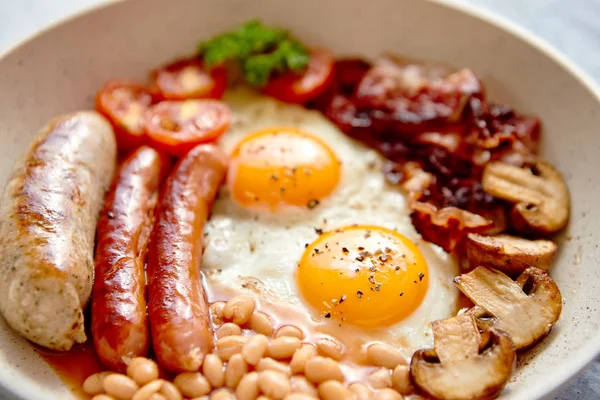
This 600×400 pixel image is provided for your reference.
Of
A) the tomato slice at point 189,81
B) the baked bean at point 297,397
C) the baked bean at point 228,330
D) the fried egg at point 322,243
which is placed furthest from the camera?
the tomato slice at point 189,81

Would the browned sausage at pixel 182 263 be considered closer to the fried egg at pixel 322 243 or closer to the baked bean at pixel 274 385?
the fried egg at pixel 322 243

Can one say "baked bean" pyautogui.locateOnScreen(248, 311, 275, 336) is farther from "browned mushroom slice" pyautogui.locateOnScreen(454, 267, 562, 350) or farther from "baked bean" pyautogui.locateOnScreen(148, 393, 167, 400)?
"browned mushroom slice" pyautogui.locateOnScreen(454, 267, 562, 350)

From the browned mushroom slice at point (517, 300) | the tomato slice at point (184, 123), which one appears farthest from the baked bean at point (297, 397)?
the tomato slice at point (184, 123)

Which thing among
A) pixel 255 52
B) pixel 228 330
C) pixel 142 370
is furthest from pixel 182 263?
pixel 255 52

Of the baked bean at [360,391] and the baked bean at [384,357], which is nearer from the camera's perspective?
the baked bean at [360,391]

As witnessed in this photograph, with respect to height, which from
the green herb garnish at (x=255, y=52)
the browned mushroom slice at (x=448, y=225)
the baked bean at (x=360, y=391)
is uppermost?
the green herb garnish at (x=255, y=52)

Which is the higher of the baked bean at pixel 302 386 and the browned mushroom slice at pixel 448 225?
the browned mushroom slice at pixel 448 225

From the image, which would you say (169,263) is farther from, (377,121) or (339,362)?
(377,121)

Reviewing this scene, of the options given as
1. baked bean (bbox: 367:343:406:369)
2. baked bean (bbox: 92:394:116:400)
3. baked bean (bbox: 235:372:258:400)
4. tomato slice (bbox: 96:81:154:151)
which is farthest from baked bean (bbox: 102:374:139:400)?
tomato slice (bbox: 96:81:154:151)
